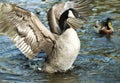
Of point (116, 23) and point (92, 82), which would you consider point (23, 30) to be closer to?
point (92, 82)

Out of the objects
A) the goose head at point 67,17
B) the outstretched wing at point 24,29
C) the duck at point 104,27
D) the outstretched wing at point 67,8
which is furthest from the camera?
the duck at point 104,27

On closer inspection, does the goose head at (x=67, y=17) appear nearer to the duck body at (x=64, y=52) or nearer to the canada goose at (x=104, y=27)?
the duck body at (x=64, y=52)

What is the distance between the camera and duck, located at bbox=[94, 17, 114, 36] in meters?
14.2

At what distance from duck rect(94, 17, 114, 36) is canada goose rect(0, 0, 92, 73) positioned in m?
3.36

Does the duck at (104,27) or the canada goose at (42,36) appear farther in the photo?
the duck at (104,27)

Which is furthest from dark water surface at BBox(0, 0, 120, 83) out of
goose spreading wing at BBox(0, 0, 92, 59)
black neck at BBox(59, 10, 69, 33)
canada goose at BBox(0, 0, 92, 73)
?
black neck at BBox(59, 10, 69, 33)

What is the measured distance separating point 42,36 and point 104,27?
15.7 ft

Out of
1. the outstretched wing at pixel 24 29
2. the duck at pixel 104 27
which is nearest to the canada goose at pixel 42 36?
the outstretched wing at pixel 24 29

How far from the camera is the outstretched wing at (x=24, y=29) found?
33.3ft

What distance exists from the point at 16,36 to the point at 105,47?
3.20 m

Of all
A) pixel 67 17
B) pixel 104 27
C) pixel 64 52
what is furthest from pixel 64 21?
pixel 104 27

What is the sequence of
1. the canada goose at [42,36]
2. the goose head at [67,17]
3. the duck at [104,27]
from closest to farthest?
the canada goose at [42,36], the goose head at [67,17], the duck at [104,27]

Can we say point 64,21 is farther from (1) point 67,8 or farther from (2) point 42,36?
(1) point 67,8

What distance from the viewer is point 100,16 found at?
15906 millimetres
